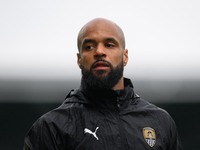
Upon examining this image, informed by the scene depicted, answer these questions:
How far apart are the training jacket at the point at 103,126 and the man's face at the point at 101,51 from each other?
154 mm

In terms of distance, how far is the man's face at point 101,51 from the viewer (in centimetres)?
160

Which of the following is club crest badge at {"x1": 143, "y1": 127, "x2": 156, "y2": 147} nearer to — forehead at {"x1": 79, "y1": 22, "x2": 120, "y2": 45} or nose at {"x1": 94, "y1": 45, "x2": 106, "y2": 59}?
nose at {"x1": 94, "y1": 45, "x2": 106, "y2": 59}

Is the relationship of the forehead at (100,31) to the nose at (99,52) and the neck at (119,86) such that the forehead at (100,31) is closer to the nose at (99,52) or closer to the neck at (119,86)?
the nose at (99,52)

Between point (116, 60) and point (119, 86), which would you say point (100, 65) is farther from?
point (119, 86)

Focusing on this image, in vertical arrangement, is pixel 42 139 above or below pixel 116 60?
below

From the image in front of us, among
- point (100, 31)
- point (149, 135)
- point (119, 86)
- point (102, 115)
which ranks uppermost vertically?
point (100, 31)

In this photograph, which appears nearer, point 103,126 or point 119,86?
point 103,126

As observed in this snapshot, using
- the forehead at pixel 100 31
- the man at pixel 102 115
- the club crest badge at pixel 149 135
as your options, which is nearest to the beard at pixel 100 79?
the man at pixel 102 115

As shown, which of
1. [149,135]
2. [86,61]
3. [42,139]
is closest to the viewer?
[42,139]

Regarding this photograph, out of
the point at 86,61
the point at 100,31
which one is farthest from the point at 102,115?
the point at 100,31

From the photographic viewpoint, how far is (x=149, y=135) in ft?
4.96

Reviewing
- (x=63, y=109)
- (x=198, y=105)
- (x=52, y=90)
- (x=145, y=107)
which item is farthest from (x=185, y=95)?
(x=63, y=109)

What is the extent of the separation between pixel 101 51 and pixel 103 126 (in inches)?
19.9

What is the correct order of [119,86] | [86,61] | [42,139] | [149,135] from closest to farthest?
[42,139], [149,135], [86,61], [119,86]
